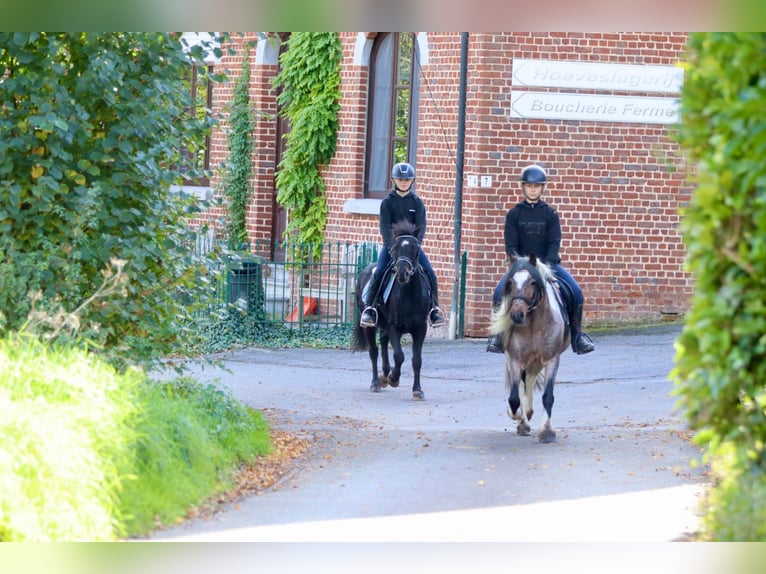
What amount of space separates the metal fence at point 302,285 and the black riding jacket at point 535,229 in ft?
23.5

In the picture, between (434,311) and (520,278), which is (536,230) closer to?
(520,278)

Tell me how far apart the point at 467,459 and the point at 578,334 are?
233 cm

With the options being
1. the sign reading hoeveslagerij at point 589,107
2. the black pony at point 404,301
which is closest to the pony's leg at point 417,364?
the black pony at point 404,301

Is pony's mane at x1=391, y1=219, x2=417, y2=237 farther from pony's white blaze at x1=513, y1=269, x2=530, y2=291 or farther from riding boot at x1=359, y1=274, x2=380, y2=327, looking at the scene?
pony's white blaze at x1=513, y1=269, x2=530, y2=291

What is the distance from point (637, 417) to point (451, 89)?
7.57 metres

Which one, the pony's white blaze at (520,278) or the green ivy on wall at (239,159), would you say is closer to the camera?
the pony's white blaze at (520,278)

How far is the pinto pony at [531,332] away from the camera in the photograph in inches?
451

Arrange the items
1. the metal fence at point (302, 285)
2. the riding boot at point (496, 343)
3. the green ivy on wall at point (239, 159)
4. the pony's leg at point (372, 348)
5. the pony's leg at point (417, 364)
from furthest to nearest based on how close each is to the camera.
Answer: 1. the green ivy on wall at point (239, 159)
2. the metal fence at point (302, 285)
3. the pony's leg at point (372, 348)
4. the pony's leg at point (417, 364)
5. the riding boot at point (496, 343)

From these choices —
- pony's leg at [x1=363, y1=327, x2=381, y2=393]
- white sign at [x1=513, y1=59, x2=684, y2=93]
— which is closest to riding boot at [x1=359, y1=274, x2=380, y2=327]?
pony's leg at [x1=363, y1=327, x2=381, y2=393]

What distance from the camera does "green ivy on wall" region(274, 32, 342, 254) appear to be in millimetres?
21453

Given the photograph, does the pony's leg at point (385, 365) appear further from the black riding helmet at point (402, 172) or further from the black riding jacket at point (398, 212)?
the black riding helmet at point (402, 172)

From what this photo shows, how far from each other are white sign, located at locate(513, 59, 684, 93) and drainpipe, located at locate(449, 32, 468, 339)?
0.75 metres
